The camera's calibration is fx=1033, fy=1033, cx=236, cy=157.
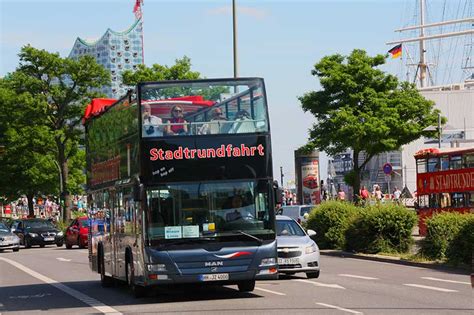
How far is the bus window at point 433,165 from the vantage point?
41844mm

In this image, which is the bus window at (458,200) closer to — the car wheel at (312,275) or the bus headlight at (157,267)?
the car wheel at (312,275)

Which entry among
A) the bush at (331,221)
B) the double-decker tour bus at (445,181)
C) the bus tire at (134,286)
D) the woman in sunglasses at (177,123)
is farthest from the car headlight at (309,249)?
the double-decker tour bus at (445,181)

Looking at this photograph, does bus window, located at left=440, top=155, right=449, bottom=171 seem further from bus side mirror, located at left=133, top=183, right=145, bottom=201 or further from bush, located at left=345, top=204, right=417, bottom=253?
bus side mirror, located at left=133, top=183, right=145, bottom=201

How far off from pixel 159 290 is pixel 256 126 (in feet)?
15.1

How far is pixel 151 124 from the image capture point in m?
18.0

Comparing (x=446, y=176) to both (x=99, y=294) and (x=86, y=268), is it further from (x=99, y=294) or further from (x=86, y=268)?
(x=99, y=294)

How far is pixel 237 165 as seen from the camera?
1778 centimetres

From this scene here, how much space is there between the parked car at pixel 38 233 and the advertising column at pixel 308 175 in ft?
42.6

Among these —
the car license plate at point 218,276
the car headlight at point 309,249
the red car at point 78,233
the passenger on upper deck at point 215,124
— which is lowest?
the car license plate at point 218,276

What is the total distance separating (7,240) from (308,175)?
50.7ft

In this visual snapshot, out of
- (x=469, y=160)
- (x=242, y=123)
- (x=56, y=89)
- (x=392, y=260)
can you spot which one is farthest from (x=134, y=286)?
(x=56, y=89)

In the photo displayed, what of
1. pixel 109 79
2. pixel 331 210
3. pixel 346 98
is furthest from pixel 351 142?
pixel 109 79

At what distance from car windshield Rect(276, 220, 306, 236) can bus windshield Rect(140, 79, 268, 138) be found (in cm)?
624

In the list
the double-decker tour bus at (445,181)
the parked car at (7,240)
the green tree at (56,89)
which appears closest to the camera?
the double-decker tour bus at (445,181)
